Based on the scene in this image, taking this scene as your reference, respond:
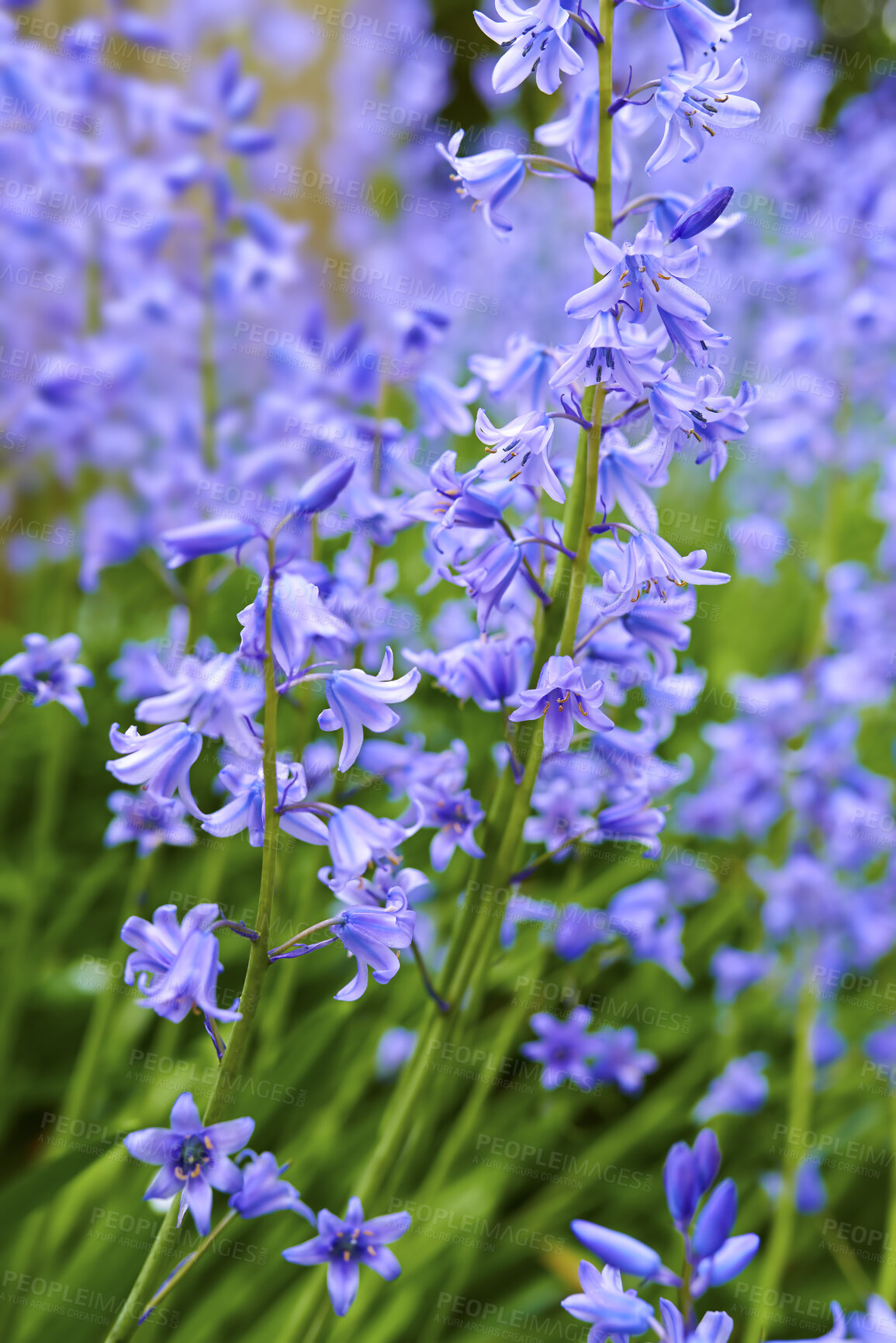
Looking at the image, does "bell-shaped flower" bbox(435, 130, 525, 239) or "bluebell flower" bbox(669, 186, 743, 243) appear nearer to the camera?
"bluebell flower" bbox(669, 186, 743, 243)

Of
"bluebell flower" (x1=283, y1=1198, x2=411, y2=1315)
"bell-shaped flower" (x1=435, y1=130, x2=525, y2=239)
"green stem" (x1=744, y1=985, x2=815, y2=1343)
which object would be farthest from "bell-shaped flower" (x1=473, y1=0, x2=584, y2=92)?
"green stem" (x1=744, y1=985, x2=815, y2=1343)

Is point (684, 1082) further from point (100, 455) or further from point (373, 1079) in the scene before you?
point (100, 455)

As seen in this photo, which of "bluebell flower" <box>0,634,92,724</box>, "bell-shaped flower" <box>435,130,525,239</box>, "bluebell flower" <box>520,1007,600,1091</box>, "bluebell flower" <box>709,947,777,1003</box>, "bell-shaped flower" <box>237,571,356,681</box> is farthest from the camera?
"bluebell flower" <box>709,947,777,1003</box>

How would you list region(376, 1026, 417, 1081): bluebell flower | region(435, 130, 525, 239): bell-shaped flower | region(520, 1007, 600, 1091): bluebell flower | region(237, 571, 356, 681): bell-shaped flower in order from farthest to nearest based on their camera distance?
region(376, 1026, 417, 1081): bluebell flower
region(520, 1007, 600, 1091): bluebell flower
region(435, 130, 525, 239): bell-shaped flower
region(237, 571, 356, 681): bell-shaped flower

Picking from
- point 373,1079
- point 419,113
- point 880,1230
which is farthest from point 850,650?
point 419,113

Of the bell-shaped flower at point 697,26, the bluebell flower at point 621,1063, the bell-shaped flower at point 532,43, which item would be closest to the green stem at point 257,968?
the bell-shaped flower at point 532,43

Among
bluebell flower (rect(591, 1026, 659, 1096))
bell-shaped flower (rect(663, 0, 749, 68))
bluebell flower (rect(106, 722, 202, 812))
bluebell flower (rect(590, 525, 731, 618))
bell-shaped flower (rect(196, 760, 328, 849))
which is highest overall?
bell-shaped flower (rect(663, 0, 749, 68))

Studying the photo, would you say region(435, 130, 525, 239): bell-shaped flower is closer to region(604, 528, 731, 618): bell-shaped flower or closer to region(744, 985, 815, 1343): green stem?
region(604, 528, 731, 618): bell-shaped flower
